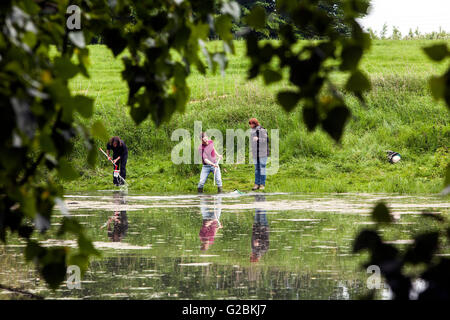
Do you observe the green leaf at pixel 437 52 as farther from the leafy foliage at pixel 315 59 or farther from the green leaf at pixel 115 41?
the green leaf at pixel 115 41

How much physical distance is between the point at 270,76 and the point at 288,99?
0.22m

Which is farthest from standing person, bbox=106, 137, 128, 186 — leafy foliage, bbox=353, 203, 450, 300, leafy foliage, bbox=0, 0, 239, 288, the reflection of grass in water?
leafy foliage, bbox=353, 203, 450, 300

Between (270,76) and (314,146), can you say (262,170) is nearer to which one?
(314,146)

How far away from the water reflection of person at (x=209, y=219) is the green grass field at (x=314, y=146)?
4013 mm

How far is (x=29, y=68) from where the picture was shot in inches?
102

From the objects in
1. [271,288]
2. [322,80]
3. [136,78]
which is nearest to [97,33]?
[136,78]

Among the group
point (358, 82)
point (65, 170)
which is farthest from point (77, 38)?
point (358, 82)

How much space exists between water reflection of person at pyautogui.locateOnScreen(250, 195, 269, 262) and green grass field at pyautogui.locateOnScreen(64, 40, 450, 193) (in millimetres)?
7184

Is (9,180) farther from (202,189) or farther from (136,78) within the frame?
(202,189)

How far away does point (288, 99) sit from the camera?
2.51 meters

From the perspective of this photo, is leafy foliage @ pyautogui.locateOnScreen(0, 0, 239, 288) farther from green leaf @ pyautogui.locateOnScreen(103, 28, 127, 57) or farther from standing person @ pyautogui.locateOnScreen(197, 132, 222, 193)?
standing person @ pyautogui.locateOnScreen(197, 132, 222, 193)

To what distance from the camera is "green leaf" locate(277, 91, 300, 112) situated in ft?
8.22
